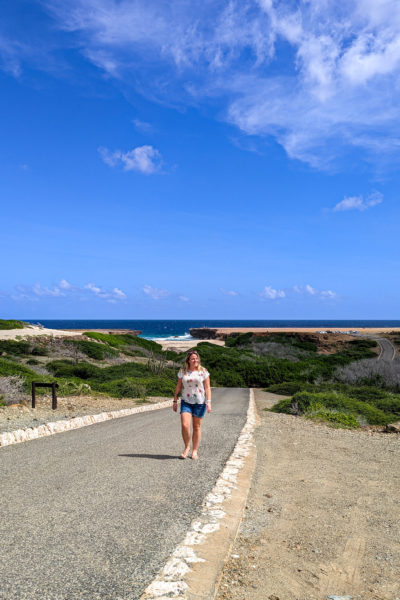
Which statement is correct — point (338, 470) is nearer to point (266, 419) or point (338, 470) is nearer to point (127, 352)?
point (266, 419)

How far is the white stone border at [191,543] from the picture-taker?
334cm

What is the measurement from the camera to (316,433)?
12.8m

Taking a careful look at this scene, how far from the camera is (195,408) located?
7.65 metres

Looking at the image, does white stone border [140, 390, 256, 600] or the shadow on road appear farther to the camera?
the shadow on road

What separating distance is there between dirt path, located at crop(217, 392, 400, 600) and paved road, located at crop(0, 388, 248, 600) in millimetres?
663

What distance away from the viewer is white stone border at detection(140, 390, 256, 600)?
11.0ft

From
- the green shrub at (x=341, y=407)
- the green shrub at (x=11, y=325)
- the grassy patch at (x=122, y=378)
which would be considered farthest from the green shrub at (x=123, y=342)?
the green shrub at (x=341, y=407)

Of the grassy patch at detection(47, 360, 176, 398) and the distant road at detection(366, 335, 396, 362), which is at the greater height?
the grassy patch at detection(47, 360, 176, 398)

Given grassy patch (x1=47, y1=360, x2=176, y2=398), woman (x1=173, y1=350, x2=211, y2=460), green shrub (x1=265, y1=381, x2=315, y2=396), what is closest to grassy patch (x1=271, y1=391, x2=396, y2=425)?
grassy patch (x1=47, y1=360, x2=176, y2=398)

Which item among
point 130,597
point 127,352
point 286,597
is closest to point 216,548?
point 286,597

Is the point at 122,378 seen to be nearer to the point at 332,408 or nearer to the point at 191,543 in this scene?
the point at 332,408

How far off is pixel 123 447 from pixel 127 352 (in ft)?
121

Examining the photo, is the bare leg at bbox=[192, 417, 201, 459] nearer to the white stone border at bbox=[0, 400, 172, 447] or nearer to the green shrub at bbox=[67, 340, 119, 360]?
the white stone border at bbox=[0, 400, 172, 447]

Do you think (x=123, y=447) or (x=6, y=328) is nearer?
(x=123, y=447)
